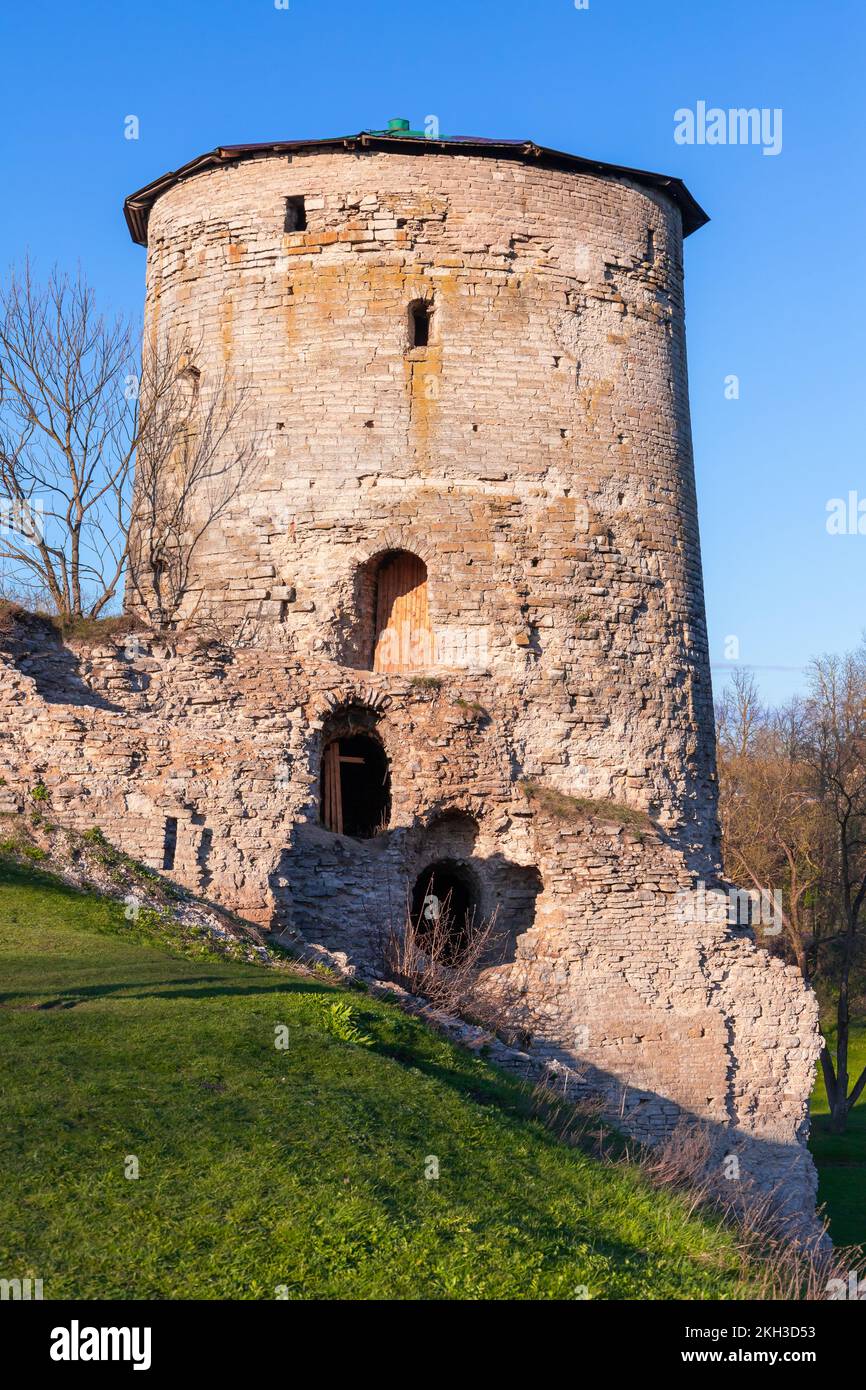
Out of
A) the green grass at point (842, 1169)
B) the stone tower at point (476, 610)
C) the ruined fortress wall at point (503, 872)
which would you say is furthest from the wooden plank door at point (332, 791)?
the green grass at point (842, 1169)

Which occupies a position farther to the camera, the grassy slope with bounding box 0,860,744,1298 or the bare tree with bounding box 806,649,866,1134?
the bare tree with bounding box 806,649,866,1134

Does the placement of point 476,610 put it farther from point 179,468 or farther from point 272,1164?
point 272,1164

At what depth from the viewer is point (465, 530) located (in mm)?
15523

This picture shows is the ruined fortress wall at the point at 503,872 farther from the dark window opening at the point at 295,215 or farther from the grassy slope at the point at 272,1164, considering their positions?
the dark window opening at the point at 295,215

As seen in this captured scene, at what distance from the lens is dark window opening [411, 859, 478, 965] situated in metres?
14.7

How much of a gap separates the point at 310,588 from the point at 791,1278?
9.07 m

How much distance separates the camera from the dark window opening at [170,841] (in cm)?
1336

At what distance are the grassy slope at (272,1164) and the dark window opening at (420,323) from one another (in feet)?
26.8

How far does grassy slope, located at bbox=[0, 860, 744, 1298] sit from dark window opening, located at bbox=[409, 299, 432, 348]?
8.17 meters

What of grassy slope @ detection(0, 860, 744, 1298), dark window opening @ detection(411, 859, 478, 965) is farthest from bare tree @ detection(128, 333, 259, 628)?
grassy slope @ detection(0, 860, 744, 1298)

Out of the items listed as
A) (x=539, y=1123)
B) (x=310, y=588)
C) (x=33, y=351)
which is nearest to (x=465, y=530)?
(x=310, y=588)

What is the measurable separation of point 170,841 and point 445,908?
12.5ft

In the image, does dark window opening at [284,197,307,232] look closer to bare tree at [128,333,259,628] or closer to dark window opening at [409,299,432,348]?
dark window opening at [409,299,432,348]

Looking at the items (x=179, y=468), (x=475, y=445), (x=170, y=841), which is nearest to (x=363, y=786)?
(x=170, y=841)
